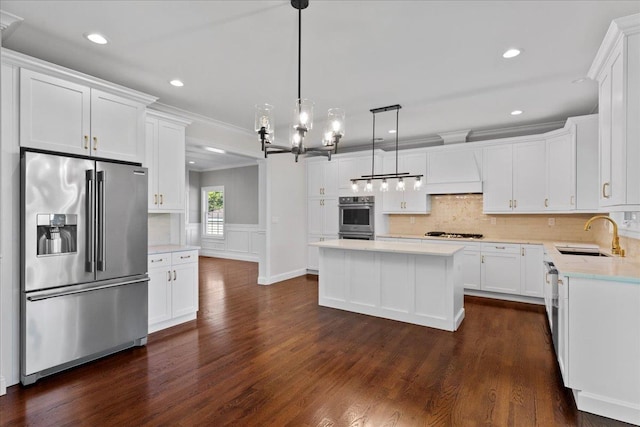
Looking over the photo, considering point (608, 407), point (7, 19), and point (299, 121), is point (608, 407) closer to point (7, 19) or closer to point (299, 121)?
point (299, 121)

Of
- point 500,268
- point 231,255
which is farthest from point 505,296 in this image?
point 231,255

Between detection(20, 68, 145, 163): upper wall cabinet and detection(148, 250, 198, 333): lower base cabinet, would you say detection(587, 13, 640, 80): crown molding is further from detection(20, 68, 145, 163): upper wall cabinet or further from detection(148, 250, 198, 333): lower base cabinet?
detection(148, 250, 198, 333): lower base cabinet

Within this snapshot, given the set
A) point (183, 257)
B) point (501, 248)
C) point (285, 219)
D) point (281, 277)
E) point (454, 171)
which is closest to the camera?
point (183, 257)

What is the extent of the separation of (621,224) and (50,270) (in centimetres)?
543

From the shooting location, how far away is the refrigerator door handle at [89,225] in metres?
2.82

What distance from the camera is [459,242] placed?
5.22m

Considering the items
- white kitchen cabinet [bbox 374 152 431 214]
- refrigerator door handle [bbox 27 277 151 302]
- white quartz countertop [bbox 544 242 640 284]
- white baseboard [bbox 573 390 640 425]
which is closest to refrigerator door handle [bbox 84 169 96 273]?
refrigerator door handle [bbox 27 277 151 302]

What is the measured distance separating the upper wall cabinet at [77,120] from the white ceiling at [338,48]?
340mm

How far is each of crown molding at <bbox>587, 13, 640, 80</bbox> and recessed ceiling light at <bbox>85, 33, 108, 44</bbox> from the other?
3.72 metres

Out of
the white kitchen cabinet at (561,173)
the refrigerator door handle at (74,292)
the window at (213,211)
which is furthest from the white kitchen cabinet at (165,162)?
the window at (213,211)

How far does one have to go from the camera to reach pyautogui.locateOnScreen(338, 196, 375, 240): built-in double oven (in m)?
6.11

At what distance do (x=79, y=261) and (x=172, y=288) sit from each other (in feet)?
3.78

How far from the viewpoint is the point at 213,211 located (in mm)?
9852

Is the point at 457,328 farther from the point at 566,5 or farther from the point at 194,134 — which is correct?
the point at 194,134
